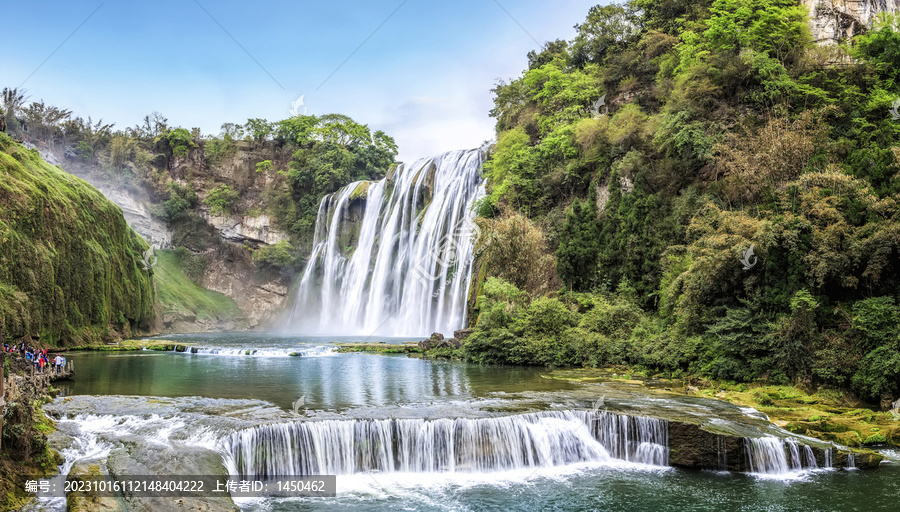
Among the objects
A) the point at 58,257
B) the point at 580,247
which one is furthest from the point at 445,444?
the point at 58,257

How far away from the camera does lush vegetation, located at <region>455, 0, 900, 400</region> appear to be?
15938 mm

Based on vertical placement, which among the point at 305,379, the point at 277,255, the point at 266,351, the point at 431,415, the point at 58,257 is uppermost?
the point at 277,255

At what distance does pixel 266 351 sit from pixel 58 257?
11447mm

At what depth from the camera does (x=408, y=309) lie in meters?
43.9

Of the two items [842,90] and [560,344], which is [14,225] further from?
[842,90]

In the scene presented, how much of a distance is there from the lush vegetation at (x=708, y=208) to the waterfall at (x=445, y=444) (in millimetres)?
6102

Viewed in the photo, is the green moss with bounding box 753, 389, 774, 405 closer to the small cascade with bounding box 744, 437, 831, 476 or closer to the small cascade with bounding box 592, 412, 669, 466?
the small cascade with bounding box 744, 437, 831, 476

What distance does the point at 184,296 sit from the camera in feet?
194

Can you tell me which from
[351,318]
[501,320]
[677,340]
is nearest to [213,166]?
[351,318]

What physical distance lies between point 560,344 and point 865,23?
2099 centimetres

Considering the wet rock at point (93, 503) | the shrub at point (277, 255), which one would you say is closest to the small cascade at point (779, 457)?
the wet rock at point (93, 503)

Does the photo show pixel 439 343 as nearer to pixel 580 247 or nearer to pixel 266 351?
pixel 580 247

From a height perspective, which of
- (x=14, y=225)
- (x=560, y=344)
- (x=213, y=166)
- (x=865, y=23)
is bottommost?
(x=560, y=344)

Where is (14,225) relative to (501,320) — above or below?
above
